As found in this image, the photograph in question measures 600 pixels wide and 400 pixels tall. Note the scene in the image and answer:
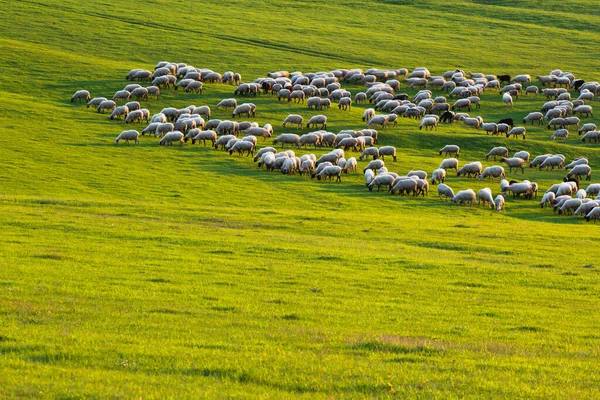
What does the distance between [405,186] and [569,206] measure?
283 inches

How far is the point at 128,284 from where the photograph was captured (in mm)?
19203

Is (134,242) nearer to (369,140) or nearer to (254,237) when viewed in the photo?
(254,237)

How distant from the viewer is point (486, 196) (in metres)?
39.7

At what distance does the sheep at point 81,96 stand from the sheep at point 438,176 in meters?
26.5

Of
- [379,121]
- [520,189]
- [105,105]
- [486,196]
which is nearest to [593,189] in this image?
[520,189]

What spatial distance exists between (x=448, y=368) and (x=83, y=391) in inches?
211

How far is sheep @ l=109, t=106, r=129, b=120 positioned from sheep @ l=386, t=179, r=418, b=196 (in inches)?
815

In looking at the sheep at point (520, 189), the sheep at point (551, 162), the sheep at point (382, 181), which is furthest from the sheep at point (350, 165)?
the sheep at point (551, 162)

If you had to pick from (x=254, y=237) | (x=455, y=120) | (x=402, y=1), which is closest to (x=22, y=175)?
(x=254, y=237)

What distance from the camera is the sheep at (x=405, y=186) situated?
4066 cm

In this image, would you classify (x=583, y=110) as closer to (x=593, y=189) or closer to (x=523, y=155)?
(x=523, y=155)

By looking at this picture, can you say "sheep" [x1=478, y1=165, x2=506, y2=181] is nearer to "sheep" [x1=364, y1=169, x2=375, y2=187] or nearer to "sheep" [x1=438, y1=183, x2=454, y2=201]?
"sheep" [x1=438, y1=183, x2=454, y2=201]

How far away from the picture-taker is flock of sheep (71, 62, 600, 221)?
137 feet

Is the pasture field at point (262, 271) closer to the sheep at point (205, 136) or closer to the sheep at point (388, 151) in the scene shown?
the sheep at point (205, 136)
